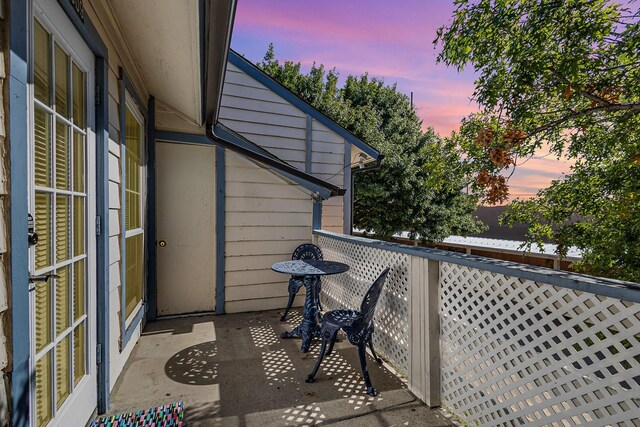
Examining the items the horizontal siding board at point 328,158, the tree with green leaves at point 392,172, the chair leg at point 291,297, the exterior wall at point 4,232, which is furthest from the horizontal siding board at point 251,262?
the tree with green leaves at point 392,172

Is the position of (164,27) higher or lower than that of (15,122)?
higher

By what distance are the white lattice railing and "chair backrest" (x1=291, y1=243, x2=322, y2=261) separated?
154cm

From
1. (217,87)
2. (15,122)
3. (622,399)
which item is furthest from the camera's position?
(217,87)

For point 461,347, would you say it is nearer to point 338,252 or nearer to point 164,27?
point 338,252

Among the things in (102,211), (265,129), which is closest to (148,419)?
(102,211)

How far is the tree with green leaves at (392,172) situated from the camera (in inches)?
410

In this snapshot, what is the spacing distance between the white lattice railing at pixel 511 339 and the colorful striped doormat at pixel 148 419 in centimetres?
172

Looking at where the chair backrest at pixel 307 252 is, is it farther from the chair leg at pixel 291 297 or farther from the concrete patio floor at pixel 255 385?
the concrete patio floor at pixel 255 385

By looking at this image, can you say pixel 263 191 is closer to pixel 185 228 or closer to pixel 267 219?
pixel 267 219

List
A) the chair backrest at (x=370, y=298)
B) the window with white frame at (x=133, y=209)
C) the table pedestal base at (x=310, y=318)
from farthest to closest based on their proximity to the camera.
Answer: the table pedestal base at (x=310, y=318) → the window with white frame at (x=133, y=209) → the chair backrest at (x=370, y=298)

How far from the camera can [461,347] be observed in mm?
2162

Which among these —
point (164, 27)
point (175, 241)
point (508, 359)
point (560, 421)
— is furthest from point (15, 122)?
point (175, 241)

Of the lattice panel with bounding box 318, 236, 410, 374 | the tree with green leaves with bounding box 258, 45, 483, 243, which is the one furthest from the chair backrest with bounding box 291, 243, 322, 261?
the tree with green leaves with bounding box 258, 45, 483, 243

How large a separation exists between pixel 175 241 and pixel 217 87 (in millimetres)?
2276
